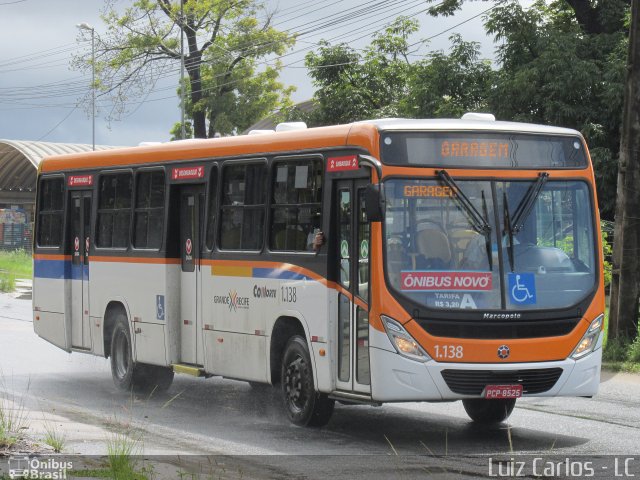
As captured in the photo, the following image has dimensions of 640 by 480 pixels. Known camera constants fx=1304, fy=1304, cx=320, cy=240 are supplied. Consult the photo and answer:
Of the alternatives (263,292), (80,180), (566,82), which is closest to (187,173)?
(263,292)

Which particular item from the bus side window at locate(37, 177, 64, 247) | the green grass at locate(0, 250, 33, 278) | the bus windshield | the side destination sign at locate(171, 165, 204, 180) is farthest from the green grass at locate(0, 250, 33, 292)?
the bus windshield

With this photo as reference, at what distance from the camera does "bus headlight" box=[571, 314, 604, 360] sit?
11688 mm

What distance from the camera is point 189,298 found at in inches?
594

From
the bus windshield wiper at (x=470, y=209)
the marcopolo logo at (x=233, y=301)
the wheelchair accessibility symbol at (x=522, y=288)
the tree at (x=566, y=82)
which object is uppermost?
the tree at (x=566, y=82)

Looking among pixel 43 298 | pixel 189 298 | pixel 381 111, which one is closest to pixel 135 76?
pixel 381 111

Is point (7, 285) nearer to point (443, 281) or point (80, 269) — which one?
point (80, 269)

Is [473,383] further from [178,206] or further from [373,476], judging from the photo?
[178,206]

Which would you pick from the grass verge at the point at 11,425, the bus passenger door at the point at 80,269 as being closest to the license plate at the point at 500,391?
the grass verge at the point at 11,425

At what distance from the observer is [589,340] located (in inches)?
464

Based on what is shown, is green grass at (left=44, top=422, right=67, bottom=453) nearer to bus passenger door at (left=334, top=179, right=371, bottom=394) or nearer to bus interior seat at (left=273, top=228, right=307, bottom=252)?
bus passenger door at (left=334, top=179, right=371, bottom=394)

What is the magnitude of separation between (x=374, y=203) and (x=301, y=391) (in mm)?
2377

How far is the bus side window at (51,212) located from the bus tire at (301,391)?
648 cm

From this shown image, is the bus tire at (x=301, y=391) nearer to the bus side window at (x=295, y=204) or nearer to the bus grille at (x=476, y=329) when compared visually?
the bus side window at (x=295, y=204)

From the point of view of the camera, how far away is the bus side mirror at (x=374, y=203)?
36.8 feet
